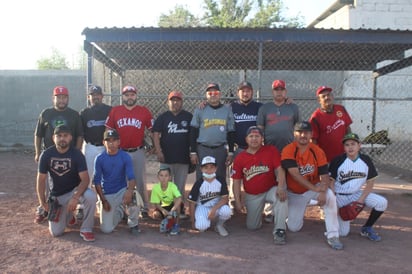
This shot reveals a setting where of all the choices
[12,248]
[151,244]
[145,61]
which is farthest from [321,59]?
[12,248]

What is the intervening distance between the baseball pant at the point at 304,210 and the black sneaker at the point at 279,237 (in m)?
0.36

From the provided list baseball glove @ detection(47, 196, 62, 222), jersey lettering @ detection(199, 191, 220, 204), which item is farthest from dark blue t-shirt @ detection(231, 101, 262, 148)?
baseball glove @ detection(47, 196, 62, 222)

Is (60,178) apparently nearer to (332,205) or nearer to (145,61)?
(332,205)

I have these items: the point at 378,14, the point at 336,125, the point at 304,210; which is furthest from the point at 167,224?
the point at 378,14

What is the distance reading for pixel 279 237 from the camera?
14.1 ft

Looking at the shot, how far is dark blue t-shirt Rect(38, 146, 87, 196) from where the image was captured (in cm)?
439

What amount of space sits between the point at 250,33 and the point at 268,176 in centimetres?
275

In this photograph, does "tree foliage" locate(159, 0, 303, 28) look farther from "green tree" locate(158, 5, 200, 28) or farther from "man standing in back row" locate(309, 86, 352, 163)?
"man standing in back row" locate(309, 86, 352, 163)

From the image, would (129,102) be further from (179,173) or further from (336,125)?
(336,125)

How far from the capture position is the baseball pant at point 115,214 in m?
4.59

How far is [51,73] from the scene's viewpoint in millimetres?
14188

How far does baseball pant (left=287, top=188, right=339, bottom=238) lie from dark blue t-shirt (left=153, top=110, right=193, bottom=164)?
145 centimetres

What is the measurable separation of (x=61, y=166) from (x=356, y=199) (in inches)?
132

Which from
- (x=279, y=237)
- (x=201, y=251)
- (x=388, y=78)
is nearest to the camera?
(x=201, y=251)
